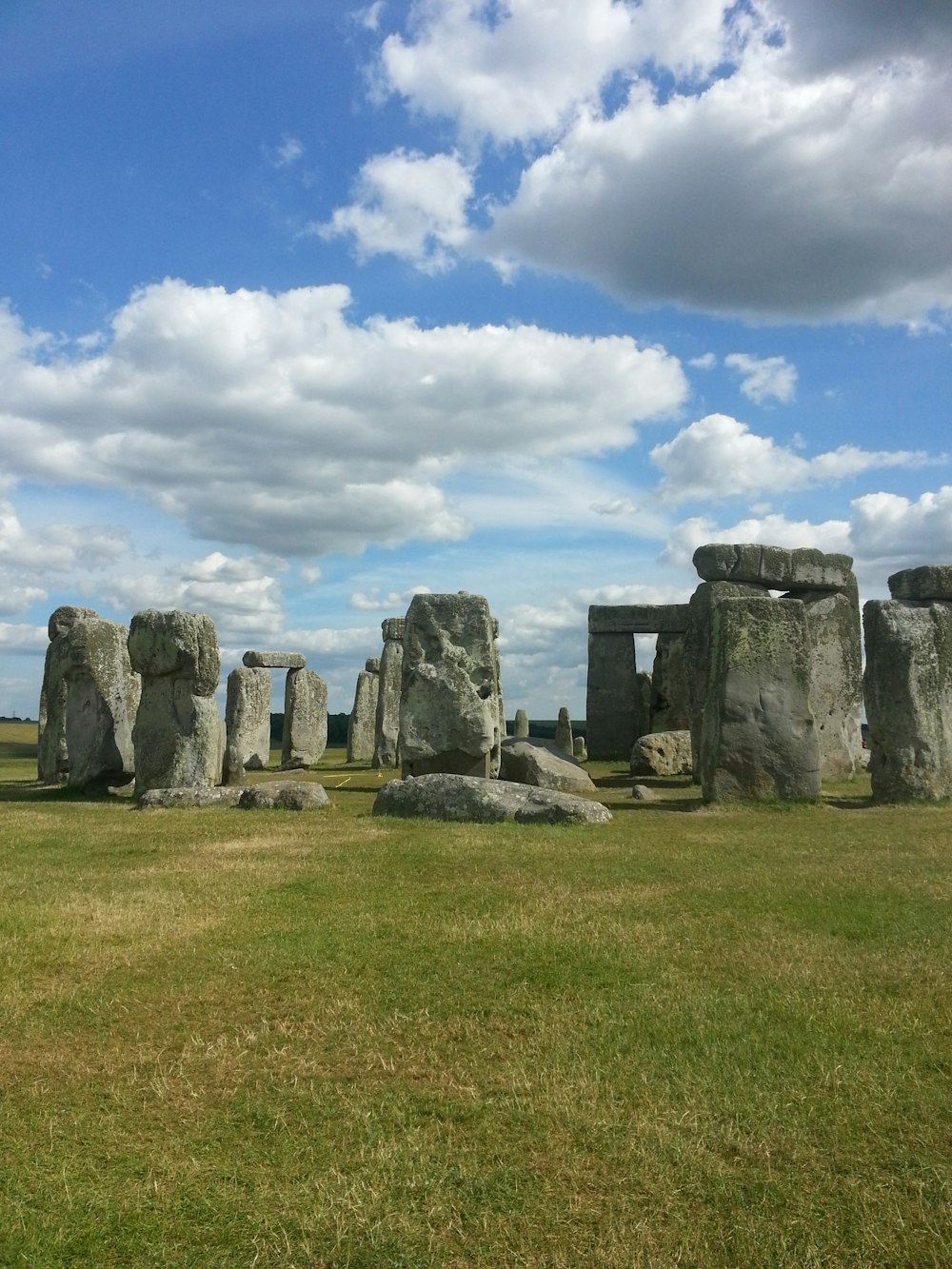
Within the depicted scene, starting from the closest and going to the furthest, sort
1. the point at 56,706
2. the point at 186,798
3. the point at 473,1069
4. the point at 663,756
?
1. the point at 473,1069
2. the point at 186,798
3. the point at 56,706
4. the point at 663,756

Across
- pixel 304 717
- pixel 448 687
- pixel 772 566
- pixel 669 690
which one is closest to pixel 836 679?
pixel 772 566

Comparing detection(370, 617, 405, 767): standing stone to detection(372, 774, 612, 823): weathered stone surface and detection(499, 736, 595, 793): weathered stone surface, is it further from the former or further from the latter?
detection(372, 774, 612, 823): weathered stone surface

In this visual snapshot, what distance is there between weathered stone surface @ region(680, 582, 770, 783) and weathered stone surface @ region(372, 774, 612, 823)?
7.86 m

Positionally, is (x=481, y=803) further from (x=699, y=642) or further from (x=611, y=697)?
(x=611, y=697)

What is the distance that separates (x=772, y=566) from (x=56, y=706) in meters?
13.0

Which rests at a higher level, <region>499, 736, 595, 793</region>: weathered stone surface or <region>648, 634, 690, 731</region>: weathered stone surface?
<region>648, 634, 690, 731</region>: weathered stone surface

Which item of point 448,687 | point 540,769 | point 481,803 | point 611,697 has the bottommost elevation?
point 481,803

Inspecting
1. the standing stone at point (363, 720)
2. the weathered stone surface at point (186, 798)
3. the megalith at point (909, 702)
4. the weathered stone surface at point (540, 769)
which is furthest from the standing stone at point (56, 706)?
the megalith at point (909, 702)

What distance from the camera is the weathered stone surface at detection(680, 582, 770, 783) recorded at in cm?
1944

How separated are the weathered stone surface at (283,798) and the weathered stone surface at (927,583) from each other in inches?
371

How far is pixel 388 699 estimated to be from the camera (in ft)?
85.0

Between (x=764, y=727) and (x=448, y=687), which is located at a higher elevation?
(x=448, y=687)

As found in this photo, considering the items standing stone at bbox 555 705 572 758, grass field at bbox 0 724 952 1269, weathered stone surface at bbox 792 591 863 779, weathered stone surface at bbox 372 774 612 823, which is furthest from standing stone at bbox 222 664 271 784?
grass field at bbox 0 724 952 1269

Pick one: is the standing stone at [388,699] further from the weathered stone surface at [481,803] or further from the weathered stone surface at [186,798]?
the weathered stone surface at [481,803]
